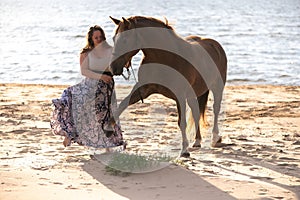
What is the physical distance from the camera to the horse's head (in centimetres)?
627

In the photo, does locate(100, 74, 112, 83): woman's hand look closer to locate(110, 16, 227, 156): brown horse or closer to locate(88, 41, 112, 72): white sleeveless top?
locate(88, 41, 112, 72): white sleeveless top

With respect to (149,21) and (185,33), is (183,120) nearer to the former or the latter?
(149,21)

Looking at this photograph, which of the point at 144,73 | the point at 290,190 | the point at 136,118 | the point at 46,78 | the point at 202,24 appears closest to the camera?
the point at 290,190

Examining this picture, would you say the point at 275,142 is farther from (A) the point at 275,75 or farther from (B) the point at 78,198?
(A) the point at 275,75

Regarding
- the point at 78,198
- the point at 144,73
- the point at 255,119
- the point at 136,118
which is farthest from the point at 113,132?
the point at 255,119

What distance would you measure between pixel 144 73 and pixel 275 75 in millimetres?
11368

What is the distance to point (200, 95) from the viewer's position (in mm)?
7973

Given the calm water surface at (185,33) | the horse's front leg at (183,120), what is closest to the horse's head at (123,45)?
the horse's front leg at (183,120)

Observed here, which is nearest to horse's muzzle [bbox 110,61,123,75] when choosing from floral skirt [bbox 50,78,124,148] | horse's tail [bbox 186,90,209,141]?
floral skirt [bbox 50,78,124,148]

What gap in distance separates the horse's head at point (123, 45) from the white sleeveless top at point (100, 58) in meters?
0.53

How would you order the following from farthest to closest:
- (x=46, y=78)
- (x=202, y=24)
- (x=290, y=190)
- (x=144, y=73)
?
(x=202, y=24) < (x=46, y=78) < (x=144, y=73) < (x=290, y=190)

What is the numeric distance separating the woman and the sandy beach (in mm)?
305

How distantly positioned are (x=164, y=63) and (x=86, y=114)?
3.65ft

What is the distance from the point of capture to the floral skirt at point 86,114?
6.92m
